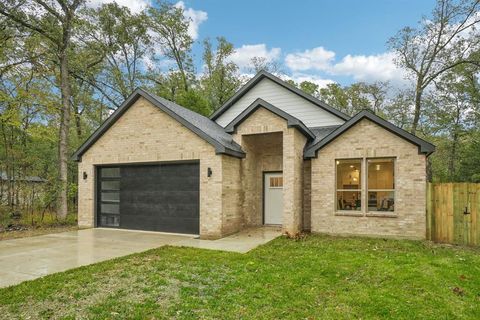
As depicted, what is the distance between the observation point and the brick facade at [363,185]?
32.4 feet

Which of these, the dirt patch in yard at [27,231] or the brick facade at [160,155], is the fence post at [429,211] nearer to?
the brick facade at [160,155]

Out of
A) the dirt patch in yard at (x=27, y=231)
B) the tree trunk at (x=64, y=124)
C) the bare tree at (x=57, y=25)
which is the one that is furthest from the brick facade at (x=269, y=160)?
the tree trunk at (x=64, y=124)

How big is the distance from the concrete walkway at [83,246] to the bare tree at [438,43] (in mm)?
20284

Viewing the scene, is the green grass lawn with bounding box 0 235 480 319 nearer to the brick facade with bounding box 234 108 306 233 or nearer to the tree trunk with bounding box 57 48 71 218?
the brick facade with bounding box 234 108 306 233

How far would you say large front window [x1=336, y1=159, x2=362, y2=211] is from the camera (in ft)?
35.8

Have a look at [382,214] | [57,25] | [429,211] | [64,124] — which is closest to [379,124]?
[382,214]

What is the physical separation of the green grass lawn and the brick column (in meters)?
2.72

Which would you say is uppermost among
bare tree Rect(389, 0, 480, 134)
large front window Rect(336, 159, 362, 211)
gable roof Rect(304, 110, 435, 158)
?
bare tree Rect(389, 0, 480, 134)

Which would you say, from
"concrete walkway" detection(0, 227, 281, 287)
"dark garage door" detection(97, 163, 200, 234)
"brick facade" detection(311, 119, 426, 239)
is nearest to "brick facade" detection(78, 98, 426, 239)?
"brick facade" detection(311, 119, 426, 239)

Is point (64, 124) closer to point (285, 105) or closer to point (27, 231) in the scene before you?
point (27, 231)

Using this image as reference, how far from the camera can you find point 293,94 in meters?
14.9

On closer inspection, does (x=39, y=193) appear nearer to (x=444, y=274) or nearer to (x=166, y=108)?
(x=166, y=108)

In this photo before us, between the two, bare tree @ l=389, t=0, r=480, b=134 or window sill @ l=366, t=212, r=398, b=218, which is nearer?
window sill @ l=366, t=212, r=398, b=218

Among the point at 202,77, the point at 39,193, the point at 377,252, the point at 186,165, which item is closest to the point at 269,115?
the point at 186,165
